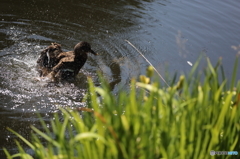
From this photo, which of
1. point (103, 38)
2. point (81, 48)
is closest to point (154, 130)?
point (81, 48)

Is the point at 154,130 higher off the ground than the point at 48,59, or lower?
higher

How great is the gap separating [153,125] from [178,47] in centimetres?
562

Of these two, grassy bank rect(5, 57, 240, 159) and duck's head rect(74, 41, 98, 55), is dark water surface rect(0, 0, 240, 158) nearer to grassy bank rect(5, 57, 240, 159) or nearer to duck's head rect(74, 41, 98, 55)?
duck's head rect(74, 41, 98, 55)

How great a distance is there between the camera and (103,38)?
26.6ft

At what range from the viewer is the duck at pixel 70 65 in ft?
22.1

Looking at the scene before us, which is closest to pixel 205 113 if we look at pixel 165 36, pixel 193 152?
pixel 193 152

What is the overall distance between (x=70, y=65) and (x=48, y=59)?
23.5 inches

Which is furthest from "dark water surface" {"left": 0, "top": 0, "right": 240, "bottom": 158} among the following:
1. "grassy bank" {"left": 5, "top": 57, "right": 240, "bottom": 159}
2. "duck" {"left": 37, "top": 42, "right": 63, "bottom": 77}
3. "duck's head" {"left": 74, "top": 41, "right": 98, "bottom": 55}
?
"grassy bank" {"left": 5, "top": 57, "right": 240, "bottom": 159}

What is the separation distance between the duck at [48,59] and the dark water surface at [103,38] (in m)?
0.16

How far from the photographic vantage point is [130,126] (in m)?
2.42

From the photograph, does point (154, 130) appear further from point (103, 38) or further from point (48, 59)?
point (103, 38)

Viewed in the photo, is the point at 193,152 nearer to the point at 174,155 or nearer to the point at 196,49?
the point at 174,155

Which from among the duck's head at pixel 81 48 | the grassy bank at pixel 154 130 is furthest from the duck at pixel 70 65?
the grassy bank at pixel 154 130

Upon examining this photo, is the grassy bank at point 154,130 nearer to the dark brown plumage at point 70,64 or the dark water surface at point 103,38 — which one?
the dark water surface at point 103,38
